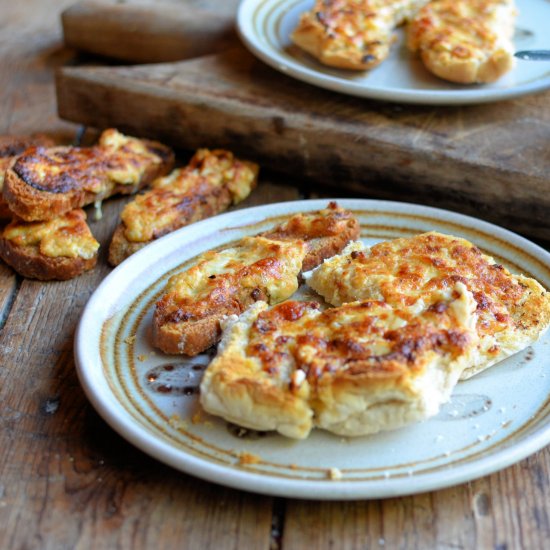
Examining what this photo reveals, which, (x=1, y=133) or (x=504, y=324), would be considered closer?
(x=504, y=324)

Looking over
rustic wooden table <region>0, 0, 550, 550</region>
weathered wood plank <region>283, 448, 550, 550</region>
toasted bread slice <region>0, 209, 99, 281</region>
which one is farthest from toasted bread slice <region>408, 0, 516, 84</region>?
weathered wood plank <region>283, 448, 550, 550</region>

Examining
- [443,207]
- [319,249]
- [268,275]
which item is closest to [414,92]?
[443,207]

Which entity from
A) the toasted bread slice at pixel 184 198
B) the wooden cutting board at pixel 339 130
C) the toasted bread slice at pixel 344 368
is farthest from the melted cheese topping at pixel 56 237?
the toasted bread slice at pixel 344 368

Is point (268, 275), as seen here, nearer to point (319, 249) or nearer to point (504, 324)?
point (319, 249)

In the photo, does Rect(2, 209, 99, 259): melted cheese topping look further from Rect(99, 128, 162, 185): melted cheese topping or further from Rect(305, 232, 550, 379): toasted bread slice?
Rect(305, 232, 550, 379): toasted bread slice

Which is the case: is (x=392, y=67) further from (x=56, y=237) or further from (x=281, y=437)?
(x=281, y=437)

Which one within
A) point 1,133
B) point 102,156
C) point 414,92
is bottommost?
point 1,133
